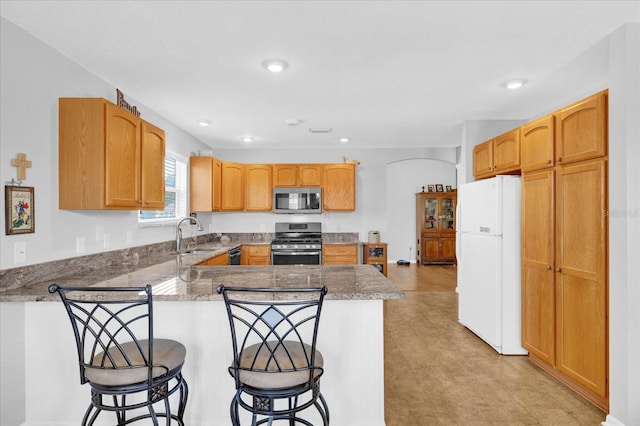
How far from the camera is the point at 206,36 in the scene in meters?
2.31

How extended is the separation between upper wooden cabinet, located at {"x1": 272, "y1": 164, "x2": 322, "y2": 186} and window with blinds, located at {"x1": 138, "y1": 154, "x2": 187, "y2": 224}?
4.82ft

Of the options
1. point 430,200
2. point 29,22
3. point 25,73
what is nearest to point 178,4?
point 29,22

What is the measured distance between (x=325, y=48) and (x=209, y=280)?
5.52 ft

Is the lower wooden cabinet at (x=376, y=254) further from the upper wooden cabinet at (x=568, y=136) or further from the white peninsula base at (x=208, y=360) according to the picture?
the white peninsula base at (x=208, y=360)

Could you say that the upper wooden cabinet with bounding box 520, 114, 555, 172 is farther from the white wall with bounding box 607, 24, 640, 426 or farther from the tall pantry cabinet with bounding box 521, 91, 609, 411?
the white wall with bounding box 607, 24, 640, 426

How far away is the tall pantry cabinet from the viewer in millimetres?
2402

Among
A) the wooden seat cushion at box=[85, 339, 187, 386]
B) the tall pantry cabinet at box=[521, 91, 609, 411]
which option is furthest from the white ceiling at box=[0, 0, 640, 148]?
the wooden seat cushion at box=[85, 339, 187, 386]

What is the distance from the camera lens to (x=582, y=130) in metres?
2.54

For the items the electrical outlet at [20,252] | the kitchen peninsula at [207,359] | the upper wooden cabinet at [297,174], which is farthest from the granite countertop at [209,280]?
the upper wooden cabinet at [297,174]

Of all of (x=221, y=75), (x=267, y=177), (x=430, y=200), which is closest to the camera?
(x=221, y=75)

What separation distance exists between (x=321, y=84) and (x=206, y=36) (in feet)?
3.68

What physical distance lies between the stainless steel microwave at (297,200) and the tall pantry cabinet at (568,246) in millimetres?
3174

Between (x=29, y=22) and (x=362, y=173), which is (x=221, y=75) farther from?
(x=362, y=173)

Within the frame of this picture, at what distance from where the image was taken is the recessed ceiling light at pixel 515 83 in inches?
122
